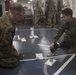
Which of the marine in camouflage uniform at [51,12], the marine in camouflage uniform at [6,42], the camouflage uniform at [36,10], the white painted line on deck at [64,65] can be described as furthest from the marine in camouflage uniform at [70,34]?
the camouflage uniform at [36,10]

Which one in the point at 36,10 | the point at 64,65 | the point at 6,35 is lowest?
the point at 64,65

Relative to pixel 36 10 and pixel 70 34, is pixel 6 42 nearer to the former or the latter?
pixel 70 34

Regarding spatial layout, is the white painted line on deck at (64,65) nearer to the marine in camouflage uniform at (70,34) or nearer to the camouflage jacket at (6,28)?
the marine in camouflage uniform at (70,34)

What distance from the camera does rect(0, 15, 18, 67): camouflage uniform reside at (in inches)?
113

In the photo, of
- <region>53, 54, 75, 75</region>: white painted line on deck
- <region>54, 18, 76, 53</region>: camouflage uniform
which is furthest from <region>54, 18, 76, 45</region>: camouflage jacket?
<region>53, 54, 75, 75</region>: white painted line on deck

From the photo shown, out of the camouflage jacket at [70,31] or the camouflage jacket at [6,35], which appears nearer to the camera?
the camouflage jacket at [6,35]

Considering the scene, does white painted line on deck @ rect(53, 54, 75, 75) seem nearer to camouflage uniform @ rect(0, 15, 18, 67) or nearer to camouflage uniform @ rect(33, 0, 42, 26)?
camouflage uniform @ rect(0, 15, 18, 67)

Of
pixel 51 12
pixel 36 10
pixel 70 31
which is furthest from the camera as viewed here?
pixel 36 10

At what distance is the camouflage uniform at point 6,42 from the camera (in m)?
2.87

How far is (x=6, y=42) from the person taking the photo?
2877mm

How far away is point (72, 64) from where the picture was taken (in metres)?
3.16

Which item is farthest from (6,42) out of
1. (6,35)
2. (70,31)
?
(70,31)

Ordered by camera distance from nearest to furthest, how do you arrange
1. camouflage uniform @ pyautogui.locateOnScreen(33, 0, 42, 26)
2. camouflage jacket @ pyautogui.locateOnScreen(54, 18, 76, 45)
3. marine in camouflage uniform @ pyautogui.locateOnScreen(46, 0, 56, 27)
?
camouflage jacket @ pyautogui.locateOnScreen(54, 18, 76, 45) → marine in camouflage uniform @ pyautogui.locateOnScreen(46, 0, 56, 27) → camouflage uniform @ pyautogui.locateOnScreen(33, 0, 42, 26)

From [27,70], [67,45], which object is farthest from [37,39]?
[27,70]
